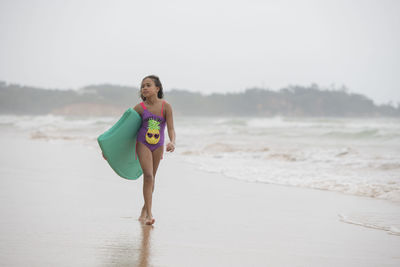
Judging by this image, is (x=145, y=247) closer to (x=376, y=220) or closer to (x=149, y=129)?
(x=149, y=129)

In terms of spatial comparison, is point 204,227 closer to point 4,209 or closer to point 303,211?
point 303,211

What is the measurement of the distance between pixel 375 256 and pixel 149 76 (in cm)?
262

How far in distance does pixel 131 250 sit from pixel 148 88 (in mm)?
1724

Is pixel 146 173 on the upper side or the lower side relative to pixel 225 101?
lower

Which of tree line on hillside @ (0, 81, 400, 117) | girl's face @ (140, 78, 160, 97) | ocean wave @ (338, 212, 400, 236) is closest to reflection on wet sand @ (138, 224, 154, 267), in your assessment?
girl's face @ (140, 78, 160, 97)

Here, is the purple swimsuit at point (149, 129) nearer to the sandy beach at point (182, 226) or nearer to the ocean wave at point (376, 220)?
the sandy beach at point (182, 226)

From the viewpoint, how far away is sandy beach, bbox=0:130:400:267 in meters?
2.84

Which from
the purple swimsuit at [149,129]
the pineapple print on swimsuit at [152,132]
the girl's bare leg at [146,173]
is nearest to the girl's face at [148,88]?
the purple swimsuit at [149,129]

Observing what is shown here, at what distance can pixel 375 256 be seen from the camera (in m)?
3.06

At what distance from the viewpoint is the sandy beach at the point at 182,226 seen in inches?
112

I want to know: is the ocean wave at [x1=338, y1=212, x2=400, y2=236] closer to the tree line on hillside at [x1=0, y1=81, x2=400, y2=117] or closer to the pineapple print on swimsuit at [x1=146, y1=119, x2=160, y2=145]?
the pineapple print on swimsuit at [x1=146, y1=119, x2=160, y2=145]

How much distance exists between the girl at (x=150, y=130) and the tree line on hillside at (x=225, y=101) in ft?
278

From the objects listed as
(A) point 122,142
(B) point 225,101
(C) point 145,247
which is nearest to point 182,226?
(C) point 145,247

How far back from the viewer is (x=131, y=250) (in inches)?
116
